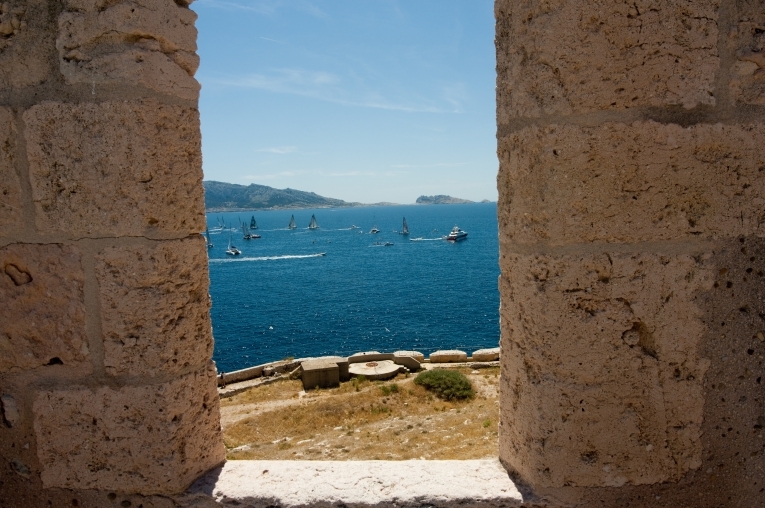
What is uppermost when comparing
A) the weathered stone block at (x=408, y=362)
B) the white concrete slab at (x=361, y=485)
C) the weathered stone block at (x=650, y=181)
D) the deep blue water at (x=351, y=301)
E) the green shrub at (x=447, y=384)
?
the weathered stone block at (x=650, y=181)

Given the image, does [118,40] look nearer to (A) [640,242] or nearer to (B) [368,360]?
(A) [640,242]

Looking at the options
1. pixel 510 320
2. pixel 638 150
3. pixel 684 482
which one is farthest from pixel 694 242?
pixel 684 482

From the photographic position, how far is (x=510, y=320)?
2209 millimetres

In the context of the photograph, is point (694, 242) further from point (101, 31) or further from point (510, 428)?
point (101, 31)

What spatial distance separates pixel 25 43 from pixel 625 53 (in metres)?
2.28

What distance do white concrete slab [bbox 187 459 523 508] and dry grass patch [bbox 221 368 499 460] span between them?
6509 millimetres

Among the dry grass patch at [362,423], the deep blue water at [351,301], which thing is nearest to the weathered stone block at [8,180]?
the dry grass patch at [362,423]

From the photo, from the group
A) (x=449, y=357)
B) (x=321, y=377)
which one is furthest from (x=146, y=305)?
(x=449, y=357)

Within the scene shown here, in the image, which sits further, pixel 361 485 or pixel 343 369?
pixel 343 369

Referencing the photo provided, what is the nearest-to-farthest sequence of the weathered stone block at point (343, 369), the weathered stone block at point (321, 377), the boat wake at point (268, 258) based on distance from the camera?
the weathered stone block at point (321, 377) < the weathered stone block at point (343, 369) < the boat wake at point (268, 258)

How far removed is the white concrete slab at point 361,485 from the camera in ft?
6.75

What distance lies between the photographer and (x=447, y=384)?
50.5ft

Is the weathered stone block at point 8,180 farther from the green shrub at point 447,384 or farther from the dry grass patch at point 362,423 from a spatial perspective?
the green shrub at point 447,384

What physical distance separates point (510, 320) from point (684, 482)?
0.90 metres
